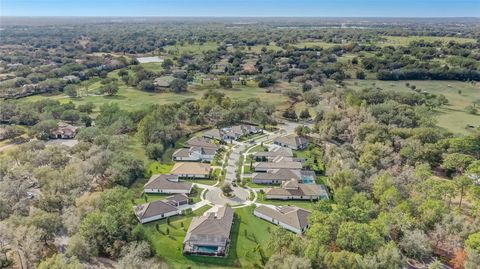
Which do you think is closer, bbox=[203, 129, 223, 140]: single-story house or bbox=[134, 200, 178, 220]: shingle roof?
bbox=[134, 200, 178, 220]: shingle roof

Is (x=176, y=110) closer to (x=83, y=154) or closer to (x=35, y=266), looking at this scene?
(x=83, y=154)

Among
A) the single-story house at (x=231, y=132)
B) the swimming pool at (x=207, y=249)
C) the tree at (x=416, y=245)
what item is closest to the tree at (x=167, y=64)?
the single-story house at (x=231, y=132)

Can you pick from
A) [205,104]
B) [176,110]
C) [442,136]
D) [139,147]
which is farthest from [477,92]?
[139,147]

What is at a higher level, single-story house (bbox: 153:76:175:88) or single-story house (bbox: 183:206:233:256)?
single-story house (bbox: 153:76:175:88)

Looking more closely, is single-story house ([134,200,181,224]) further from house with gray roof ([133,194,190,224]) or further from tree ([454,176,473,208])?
tree ([454,176,473,208])

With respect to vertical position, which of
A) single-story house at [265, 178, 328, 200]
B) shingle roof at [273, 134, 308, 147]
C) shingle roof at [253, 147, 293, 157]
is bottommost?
single-story house at [265, 178, 328, 200]

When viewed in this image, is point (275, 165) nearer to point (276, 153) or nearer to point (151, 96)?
point (276, 153)

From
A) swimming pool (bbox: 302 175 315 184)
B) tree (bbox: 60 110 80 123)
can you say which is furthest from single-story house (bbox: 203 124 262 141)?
tree (bbox: 60 110 80 123)
